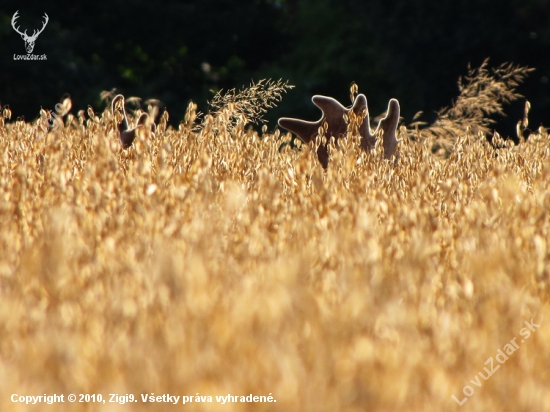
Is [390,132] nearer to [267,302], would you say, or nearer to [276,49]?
[267,302]

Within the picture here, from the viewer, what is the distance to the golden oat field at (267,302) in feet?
3.62

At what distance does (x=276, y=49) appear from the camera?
17.1m

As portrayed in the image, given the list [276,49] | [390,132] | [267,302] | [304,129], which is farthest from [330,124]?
[276,49]

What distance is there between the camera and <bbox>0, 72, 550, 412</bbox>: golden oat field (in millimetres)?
1103

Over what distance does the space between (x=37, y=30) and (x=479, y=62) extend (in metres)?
7.20

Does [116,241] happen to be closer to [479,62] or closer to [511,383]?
[511,383]

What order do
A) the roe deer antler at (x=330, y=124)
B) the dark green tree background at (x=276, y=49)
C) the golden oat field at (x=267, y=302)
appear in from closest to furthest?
the golden oat field at (x=267, y=302), the roe deer antler at (x=330, y=124), the dark green tree background at (x=276, y=49)

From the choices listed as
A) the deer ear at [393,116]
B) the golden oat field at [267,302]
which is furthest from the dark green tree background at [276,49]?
the golden oat field at [267,302]

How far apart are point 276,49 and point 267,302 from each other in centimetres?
1626

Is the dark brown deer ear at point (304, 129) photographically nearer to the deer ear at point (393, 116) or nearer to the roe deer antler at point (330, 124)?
the roe deer antler at point (330, 124)

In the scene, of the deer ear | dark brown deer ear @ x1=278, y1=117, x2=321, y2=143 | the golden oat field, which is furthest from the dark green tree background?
the golden oat field

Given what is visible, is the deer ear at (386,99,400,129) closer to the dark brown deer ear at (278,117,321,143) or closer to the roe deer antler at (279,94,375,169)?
the roe deer antler at (279,94,375,169)

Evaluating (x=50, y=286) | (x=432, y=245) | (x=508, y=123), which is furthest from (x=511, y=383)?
(x=508, y=123)

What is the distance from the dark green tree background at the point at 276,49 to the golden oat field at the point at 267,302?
35.3 ft
